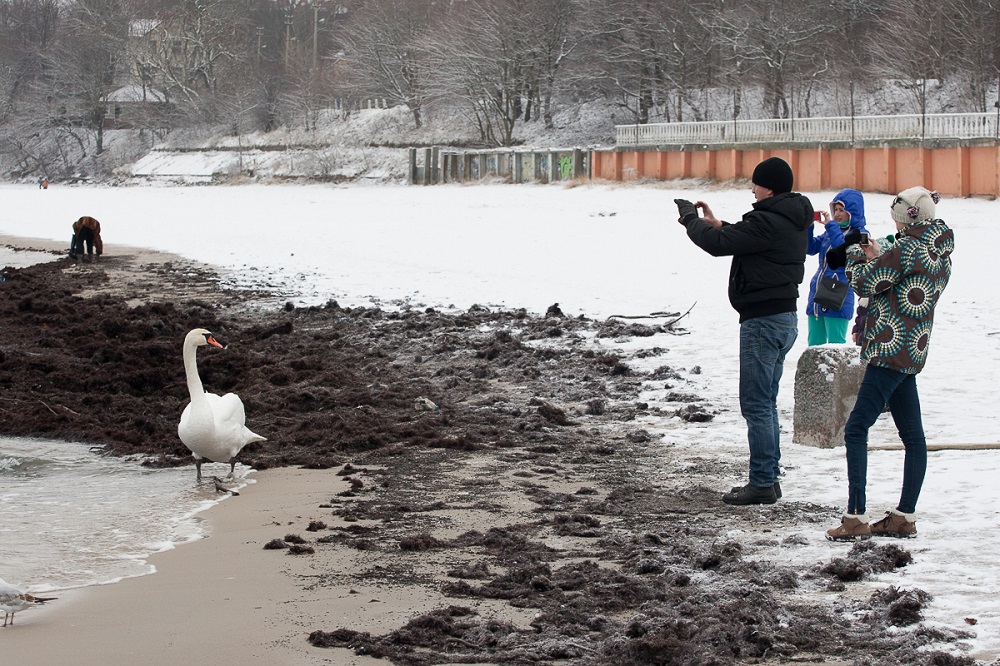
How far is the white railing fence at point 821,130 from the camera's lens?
113 feet

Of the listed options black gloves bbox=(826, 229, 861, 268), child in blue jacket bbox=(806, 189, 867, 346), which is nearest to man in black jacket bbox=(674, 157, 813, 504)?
black gloves bbox=(826, 229, 861, 268)

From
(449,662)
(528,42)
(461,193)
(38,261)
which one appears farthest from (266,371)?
(528,42)

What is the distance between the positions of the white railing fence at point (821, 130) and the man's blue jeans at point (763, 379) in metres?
28.5

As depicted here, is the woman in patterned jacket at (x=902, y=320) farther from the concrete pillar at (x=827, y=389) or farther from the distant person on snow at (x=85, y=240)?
the distant person on snow at (x=85, y=240)

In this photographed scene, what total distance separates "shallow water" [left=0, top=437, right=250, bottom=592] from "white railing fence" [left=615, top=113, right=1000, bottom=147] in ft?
95.9

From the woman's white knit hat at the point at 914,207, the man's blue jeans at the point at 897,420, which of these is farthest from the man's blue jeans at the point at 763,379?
the woman's white knit hat at the point at 914,207

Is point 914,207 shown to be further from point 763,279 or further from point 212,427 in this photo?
point 212,427

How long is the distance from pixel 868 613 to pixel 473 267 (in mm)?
17194

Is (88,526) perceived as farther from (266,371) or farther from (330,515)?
(266,371)

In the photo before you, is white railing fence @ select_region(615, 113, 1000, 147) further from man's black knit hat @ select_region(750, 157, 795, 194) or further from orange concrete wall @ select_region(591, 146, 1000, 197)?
man's black knit hat @ select_region(750, 157, 795, 194)

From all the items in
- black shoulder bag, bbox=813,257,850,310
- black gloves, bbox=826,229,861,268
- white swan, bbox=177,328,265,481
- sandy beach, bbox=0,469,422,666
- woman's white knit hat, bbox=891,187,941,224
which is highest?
woman's white knit hat, bbox=891,187,941,224

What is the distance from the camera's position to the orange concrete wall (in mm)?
33031

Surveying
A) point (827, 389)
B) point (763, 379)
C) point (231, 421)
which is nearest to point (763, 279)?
point (763, 379)

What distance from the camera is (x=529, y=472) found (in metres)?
9.02
